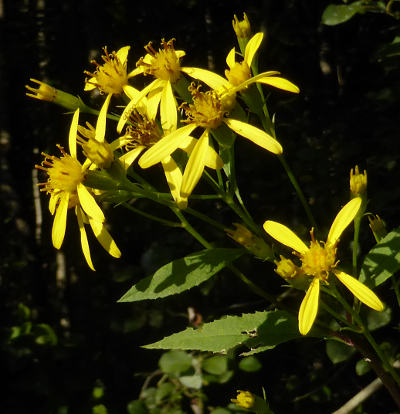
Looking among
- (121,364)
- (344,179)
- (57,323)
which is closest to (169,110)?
(344,179)

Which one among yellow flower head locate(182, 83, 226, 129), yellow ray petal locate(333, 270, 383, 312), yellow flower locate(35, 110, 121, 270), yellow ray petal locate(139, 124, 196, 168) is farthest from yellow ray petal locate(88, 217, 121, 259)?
yellow ray petal locate(333, 270, 383, 312)

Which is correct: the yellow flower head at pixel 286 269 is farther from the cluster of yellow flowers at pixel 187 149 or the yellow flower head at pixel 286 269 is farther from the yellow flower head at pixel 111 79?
the yellow flower head at pixel 111 79

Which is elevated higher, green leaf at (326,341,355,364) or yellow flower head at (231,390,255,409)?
yellow flower head at (231,390,255,409)

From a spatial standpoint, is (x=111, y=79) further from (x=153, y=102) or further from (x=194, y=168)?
(x=194, y=168)

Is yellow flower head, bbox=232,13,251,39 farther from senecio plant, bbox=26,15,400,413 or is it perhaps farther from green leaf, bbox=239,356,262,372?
green leaf, bbox=239,356,262,372

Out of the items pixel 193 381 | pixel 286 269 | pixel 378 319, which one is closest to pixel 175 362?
pixel 193 381

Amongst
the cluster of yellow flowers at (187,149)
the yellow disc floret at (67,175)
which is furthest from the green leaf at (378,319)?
the yellow disc floret at (67,175)
